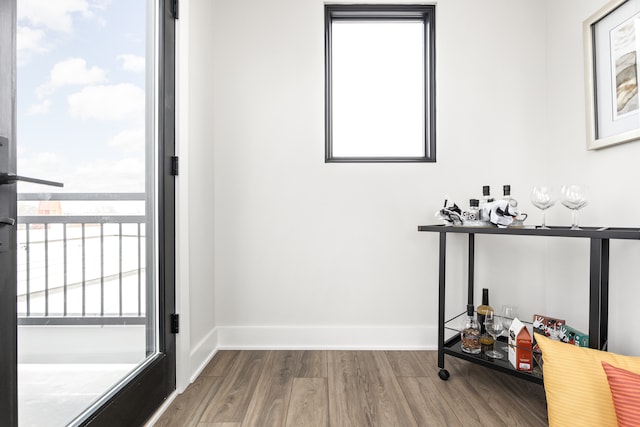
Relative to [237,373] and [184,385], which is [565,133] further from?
[184,385]

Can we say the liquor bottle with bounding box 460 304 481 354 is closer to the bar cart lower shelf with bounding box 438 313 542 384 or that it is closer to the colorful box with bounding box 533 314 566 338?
the bar cart lower shelf with bounding box 438 313 542 384

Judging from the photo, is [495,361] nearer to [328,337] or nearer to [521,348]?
[521,348]

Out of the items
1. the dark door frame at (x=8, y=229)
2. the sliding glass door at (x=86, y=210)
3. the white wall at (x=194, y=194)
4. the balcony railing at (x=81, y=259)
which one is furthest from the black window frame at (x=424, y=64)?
the dark door frame at (x=8, y=229)

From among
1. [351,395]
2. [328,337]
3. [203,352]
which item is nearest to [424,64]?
[328,337]

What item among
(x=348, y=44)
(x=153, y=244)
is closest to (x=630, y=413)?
(x=153, y=244)

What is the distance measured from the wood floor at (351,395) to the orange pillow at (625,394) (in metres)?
0.43

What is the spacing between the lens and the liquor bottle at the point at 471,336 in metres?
1.62

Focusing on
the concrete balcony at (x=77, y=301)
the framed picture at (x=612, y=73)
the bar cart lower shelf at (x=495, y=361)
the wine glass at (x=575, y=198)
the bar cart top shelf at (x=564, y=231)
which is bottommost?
the bar cart lower shelf at (x=495, y=361)

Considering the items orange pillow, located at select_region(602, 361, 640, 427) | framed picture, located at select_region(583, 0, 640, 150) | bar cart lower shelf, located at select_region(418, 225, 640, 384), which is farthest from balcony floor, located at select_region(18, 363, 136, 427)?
framed picture, located at select_region(583, 0, 640, 150)

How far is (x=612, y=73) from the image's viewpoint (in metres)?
1.51

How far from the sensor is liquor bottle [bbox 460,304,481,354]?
1.62 meters

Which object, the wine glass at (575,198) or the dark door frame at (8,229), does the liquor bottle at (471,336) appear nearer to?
the wine glass at (575,198)

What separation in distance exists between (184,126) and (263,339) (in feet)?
4.56

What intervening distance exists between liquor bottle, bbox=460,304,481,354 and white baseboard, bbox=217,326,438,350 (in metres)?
0.36
